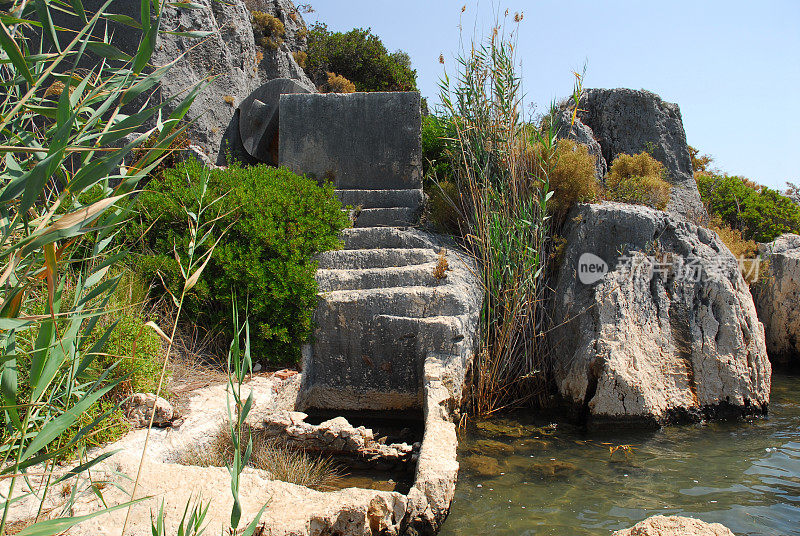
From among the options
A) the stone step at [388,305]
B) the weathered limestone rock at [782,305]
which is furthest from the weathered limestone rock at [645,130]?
the stone step at [388,305]

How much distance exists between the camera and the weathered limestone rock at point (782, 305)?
25.6 feet

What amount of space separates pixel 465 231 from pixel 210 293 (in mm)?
2830

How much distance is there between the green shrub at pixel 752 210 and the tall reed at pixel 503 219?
568 centimetres

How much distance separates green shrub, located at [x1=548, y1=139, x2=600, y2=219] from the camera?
6070mm

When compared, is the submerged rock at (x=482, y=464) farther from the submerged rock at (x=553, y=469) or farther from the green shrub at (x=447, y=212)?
the green shrub at (x=447, y=212)

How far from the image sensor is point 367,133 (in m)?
7.41

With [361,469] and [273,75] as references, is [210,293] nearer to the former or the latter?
[361,469]

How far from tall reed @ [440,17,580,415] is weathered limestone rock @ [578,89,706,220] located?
8.62 ft

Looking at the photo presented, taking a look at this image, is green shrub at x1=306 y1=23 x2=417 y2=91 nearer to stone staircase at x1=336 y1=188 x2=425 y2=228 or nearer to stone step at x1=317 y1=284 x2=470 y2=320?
stone staircase at x1=336 y1=188 x2=425 y2=228

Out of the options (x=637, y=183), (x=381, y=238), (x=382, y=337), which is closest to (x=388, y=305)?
Result: (x=382, y=337)

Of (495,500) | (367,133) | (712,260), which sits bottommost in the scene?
(495,500)

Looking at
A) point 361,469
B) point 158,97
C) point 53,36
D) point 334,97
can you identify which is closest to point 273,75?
point 158,97

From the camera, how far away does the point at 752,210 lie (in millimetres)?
9805

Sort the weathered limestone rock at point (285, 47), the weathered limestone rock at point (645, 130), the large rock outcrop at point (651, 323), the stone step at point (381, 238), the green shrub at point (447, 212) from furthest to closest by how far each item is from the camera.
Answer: the weathered limestone rock at point (285, 47)
the weathered limestone rock at point (645, 130)
the green shrub at point (447, 212)
the stone step at point (381, 238)
the large rock outcrop at point (651, 323)
